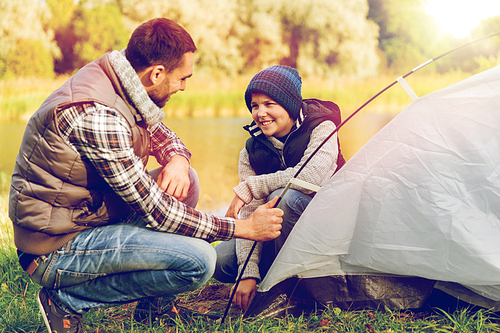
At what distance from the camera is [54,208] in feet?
3.93

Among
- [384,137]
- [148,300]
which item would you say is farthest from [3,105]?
[384,137]

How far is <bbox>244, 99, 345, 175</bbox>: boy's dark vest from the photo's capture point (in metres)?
1.67

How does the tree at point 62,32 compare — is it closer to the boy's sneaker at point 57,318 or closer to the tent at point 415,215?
the boy's sneaker at point 57,318

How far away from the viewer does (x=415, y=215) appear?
1250 millimetres

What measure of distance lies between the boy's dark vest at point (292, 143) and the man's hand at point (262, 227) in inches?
16.1

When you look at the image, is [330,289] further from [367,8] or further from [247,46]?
[367,8]

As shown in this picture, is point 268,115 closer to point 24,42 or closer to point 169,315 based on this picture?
point 169,315

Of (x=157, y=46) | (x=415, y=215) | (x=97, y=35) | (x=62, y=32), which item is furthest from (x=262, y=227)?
(x=62, y=32)

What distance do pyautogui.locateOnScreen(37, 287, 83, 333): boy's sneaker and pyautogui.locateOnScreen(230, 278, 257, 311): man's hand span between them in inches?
23.3

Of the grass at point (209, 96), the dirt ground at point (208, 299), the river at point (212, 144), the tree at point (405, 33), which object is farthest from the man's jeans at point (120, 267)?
the tree at point (405, 33)

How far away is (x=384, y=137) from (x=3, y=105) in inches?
443

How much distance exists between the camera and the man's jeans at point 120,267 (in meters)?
1.24

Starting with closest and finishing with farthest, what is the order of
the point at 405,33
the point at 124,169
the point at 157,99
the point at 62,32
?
the point at 124,169, the point at 157,99, the point at 62,32, the point at 405,33

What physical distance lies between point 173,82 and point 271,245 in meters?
0.79
